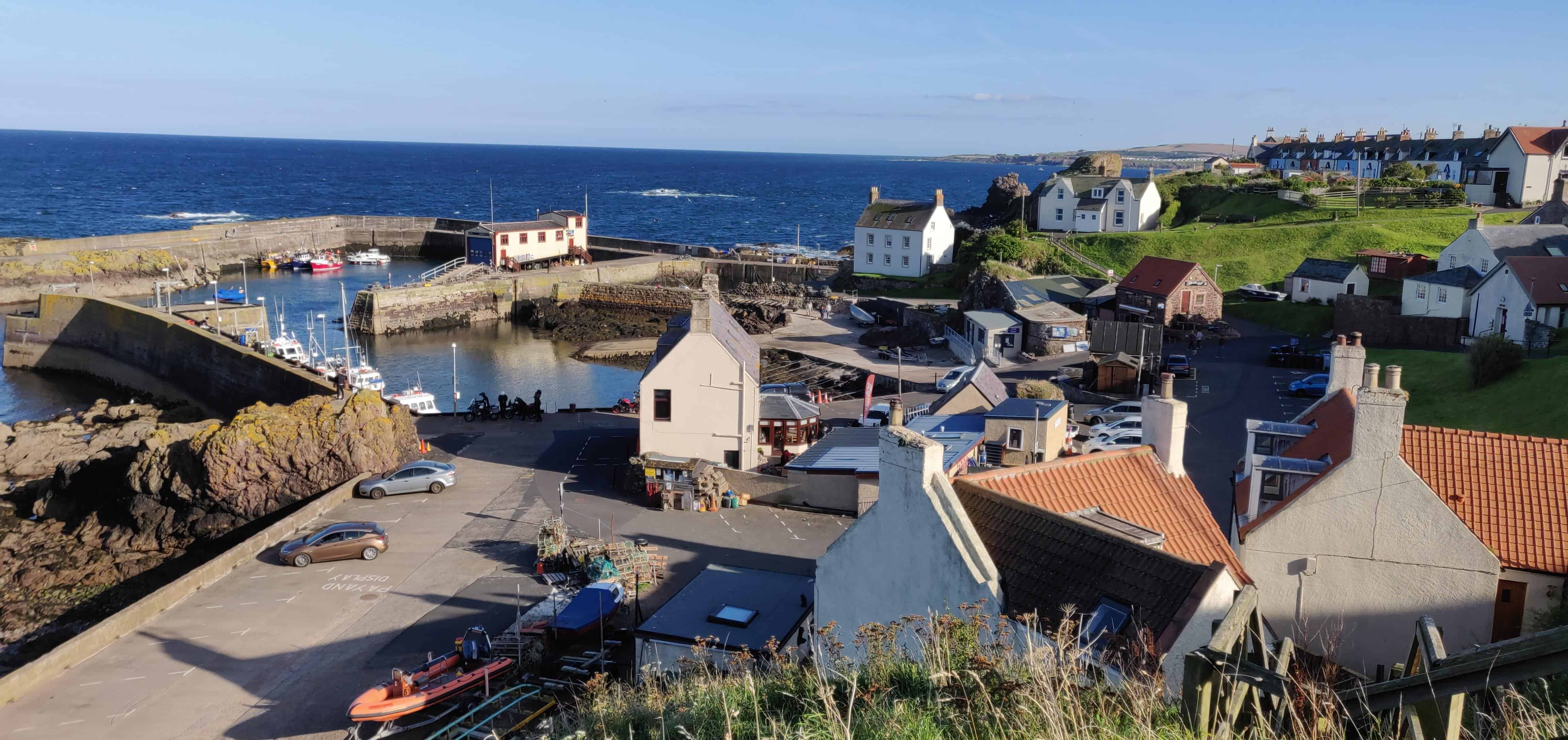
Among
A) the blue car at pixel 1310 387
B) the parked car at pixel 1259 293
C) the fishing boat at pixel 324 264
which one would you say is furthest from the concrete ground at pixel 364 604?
the fishing boat at pixel 324 264

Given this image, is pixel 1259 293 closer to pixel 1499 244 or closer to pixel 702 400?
pixel 1499 244

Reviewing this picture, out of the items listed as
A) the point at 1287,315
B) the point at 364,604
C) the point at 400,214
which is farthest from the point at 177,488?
the point at 400,214

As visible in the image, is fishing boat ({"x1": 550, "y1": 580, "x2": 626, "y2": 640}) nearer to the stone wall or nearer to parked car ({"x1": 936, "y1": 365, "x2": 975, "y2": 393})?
parked car ({"x1": 936, "y1": 365, "x2": 975, "y2": 393})

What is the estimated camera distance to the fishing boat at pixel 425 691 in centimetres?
1542

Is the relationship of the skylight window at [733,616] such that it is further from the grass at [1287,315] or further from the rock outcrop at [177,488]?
the grass at [1287,315]

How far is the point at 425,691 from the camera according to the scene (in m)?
15.9

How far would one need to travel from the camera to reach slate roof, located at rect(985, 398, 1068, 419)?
86.4 feet

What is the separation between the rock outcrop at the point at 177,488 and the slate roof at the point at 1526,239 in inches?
1759

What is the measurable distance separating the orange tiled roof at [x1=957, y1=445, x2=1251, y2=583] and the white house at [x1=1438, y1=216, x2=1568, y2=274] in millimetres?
39901

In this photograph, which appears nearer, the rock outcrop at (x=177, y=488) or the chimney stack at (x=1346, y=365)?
the chimney stack at (x=1346, y=365)

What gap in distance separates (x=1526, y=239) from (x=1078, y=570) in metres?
47.6

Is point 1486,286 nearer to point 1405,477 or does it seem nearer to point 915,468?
Answer: point 1405,477

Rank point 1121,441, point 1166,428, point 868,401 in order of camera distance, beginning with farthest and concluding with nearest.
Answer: point 868,401, point 1121,441, point 1166,428

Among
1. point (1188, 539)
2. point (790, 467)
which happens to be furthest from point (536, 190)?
point (1188, 539)
